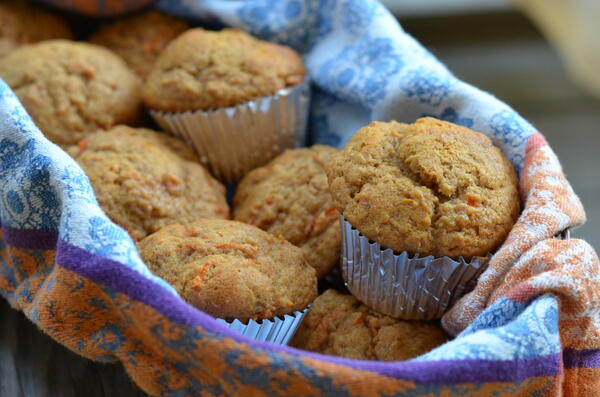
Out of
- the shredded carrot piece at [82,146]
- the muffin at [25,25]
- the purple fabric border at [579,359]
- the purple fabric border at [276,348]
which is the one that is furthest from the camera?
the muffin at [25,25]

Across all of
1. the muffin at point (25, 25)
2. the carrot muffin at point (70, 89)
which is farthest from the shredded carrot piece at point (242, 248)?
the muffin at point (25, 25)

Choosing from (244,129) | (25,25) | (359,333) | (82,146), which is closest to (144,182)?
(82,146)

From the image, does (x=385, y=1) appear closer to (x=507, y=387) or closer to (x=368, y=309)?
(x=368, y=309)

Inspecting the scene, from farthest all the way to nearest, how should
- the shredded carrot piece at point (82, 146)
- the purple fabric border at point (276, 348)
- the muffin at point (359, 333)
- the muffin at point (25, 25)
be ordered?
1. the muffin at point (25, 25)
2. the shredded carrot piece at point (82, 146)
3. the muffin at point (359, 333)
4. the purple fabric border at point (276, 348)

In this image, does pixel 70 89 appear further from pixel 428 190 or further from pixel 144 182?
pixel 428 190

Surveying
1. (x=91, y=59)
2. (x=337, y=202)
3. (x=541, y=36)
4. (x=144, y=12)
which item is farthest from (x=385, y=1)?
(x=337, y=202)

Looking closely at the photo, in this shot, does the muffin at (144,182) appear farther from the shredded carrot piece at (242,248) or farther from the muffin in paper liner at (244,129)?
the shredded carrot piece at (242,248)
